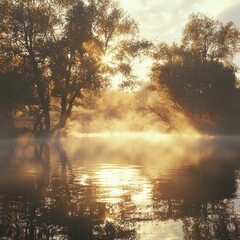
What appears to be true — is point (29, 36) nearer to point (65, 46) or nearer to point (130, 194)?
point (65, 46)

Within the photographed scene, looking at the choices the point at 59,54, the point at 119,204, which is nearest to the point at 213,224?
the point at 119,204

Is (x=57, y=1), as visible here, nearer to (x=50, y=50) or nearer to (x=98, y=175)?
(x=50, y=50)

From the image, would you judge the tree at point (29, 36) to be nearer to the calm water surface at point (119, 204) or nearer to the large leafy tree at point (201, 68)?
the large leafy tree at point (201, 68)

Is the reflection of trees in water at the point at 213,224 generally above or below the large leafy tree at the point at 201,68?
Result: below

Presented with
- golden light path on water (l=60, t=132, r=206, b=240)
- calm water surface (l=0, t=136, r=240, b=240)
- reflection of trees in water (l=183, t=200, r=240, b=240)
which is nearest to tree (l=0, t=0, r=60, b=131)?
golden light path on water (l=60, t=132, r=206, b=240)

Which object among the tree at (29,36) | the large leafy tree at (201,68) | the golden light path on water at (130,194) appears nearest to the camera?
the golden light path on water at (130,194)

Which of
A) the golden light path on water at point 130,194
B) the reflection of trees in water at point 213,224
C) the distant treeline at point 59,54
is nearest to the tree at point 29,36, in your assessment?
the distant treeline at point 59,54

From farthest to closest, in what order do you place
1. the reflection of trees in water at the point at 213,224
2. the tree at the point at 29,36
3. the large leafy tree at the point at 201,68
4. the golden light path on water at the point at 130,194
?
the large leafy tree at the point at 201,68 → the tree at the point at 29,36 → the golden light path on water at the point at 130,194 → the reflection of trees in water at the point at 213,224

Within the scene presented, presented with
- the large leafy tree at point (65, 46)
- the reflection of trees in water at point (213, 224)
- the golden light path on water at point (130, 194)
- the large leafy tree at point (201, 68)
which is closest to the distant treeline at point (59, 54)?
the large leafy tree at point (65, 46)

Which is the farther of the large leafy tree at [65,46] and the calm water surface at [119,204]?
the large leafy tree at [65,46]

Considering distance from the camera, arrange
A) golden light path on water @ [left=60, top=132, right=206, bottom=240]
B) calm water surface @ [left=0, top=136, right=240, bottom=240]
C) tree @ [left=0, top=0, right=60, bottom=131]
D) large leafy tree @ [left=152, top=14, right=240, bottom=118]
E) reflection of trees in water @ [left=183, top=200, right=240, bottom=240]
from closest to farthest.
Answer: reflection of trees in water @ [left=183, top=200, right=240, bottom=240], calm water surface @ [left=0, top=136, right=240, bottom=240], golden light path on water @ [left=60, top=132, right=206, bottom=240], tree @ [left=0, top=0, right=60, bottom=131], large leafy tree @ [left=152, top=14, right=240, bottom=118]

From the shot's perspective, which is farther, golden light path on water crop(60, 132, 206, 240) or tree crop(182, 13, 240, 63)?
tree crop(182, 13, 240, 63)

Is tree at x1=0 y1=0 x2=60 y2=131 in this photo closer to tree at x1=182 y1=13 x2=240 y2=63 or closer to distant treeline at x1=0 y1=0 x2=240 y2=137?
distant treeline at x1=0 y1=0 x2=240 y2=137

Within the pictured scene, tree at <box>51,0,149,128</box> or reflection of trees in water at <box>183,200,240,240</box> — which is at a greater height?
tree at <box>51,0,149,128</box>
